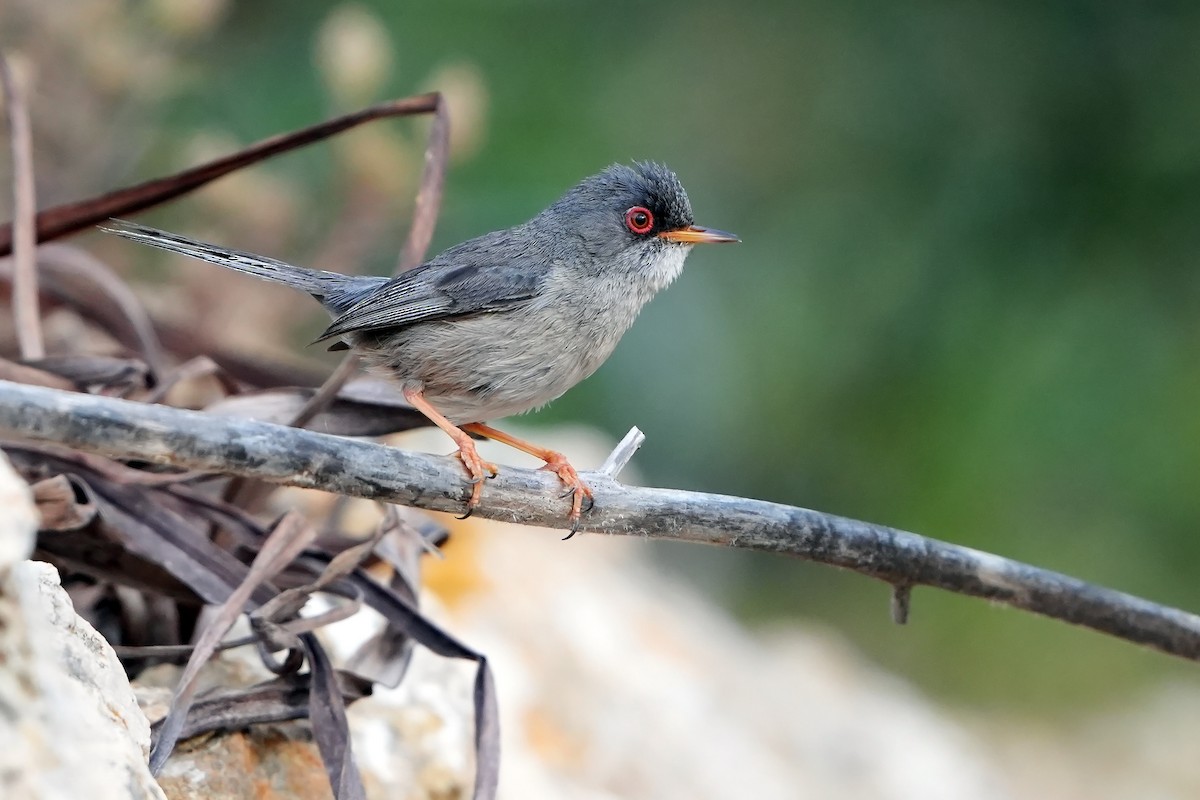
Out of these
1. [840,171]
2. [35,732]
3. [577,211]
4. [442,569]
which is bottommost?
[442,569]

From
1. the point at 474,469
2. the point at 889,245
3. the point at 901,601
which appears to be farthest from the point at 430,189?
the point at 889,245

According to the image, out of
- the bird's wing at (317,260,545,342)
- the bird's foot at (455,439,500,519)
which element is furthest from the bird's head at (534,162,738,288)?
the bird's foot at (455,439,500,519)

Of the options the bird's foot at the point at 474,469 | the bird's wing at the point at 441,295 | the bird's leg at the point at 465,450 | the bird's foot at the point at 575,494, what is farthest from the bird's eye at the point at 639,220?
the bird's foot at the point at 575,494

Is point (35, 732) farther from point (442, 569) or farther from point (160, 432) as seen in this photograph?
point (442, 569)

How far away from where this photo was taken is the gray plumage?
10.6ft

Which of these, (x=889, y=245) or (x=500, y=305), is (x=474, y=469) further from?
(x=889, y=245)

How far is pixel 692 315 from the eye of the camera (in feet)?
27.6

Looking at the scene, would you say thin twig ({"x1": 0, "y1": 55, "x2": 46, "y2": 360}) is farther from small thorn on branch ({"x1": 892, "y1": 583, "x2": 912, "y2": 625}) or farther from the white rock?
small thorn on branch ({"x1": 892, "y1": 583, "x2": 912, "y2": 625})

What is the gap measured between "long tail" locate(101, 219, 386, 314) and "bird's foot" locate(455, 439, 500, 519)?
0.86 m

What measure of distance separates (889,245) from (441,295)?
5.23m

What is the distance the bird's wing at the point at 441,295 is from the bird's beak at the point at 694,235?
48cm

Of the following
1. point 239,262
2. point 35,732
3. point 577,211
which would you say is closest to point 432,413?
point 239,262

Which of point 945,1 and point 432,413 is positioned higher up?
point 945,1

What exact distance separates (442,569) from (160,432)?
2.47m
